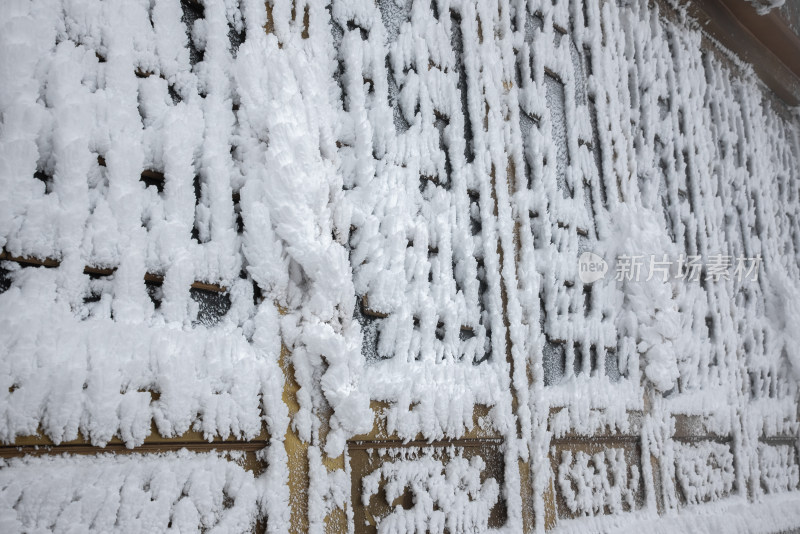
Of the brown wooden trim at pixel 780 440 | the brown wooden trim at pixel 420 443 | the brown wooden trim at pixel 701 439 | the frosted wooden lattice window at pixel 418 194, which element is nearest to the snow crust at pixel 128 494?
the brown wooden trim at pixel 420 443

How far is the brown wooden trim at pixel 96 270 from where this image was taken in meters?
0.92

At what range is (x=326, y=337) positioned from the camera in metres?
1.20

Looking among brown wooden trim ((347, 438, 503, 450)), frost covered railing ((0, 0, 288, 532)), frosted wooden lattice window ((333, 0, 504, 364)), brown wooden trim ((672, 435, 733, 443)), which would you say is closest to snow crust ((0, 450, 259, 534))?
frost covered railing ((0, 0, 288, 532))

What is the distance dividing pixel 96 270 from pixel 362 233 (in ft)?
1.88

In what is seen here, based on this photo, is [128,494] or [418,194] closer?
[128,494]

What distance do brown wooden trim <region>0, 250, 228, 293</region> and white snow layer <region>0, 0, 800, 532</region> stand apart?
10 mm

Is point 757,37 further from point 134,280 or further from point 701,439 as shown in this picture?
point 134,280

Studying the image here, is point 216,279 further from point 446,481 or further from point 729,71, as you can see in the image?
point 729,71

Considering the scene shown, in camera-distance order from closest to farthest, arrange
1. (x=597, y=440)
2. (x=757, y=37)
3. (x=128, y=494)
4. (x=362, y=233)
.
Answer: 1. (x=128, y=494)
2. (x=362, y=233)
3. (x=597, y=440)
4. (x=757, y=37)

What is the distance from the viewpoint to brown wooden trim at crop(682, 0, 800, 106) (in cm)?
290

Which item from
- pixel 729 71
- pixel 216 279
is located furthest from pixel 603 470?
pixel 729 71

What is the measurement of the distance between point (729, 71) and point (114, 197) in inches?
127

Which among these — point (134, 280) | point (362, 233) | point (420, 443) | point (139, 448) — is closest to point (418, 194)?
point (362, 233)

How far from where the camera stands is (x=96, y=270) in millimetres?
993
